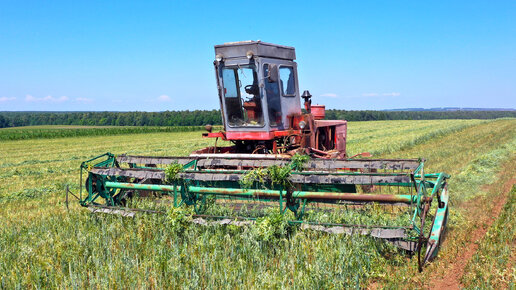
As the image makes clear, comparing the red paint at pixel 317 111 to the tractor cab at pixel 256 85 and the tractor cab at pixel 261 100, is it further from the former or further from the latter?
the tractor cab at pixel 256 85

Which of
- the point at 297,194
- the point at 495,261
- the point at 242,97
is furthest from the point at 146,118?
the point at 495,261

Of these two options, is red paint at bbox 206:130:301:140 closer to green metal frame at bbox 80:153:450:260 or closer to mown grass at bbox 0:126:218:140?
green metal frame at bbox 80:153:450:260

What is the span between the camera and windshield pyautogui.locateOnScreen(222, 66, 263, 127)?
704cm

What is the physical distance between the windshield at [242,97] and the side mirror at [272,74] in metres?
0.25

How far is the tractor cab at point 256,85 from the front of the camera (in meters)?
6.86

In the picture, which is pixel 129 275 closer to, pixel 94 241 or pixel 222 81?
pixel 94 241

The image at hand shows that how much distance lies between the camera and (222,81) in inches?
286

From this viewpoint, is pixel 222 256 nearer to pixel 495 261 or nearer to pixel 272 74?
pixel 495 261

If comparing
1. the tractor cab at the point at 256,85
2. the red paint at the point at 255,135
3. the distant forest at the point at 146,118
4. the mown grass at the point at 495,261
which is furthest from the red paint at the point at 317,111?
the distant forest at the point at 146,118

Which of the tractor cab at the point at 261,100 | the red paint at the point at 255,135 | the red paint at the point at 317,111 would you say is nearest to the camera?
the tractor cab at the point at 261,100

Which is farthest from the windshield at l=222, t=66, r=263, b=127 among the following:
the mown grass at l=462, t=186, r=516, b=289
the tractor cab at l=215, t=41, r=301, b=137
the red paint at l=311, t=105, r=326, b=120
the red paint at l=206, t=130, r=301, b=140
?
the mown grass at l=462, t=186, r=516, b=289

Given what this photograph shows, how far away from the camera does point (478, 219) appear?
5938 mm

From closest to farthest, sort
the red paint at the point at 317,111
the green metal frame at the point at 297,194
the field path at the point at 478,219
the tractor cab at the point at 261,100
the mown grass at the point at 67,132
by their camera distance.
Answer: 1. the field path at the point at 478,219
2. the green metal frame at the point at 297,194
3. the tractor cab at the point at 261,100
4. the red paint at the point at 317,111
5. the mown grass at the point at 67,132

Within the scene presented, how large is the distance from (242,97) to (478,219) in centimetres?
406
